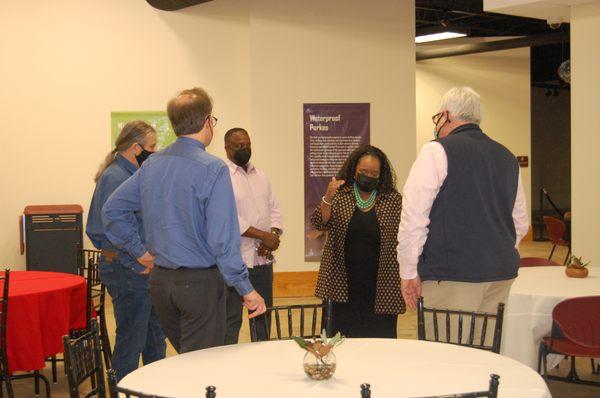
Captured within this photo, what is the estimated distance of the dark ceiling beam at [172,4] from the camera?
28.0 ft

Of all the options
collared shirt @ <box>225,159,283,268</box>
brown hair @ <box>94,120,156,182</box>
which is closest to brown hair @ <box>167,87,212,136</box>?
brown hair @ <box>94,120,156,182</box>

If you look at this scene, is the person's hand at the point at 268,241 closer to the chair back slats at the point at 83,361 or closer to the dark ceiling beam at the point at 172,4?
the chair back slats at the point at 83,361

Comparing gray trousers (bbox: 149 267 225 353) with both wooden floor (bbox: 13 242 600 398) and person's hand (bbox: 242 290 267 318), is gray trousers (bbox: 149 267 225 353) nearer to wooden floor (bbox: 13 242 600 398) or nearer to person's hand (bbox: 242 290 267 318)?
person's hand (bbox: 242 290 267 318)

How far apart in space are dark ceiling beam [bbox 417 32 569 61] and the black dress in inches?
392

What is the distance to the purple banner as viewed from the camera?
9.09 m

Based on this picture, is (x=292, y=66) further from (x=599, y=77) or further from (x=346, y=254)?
(x=346, y=254)

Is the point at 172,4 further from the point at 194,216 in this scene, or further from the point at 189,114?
the point at 194,216

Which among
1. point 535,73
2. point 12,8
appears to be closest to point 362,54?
point 12,8

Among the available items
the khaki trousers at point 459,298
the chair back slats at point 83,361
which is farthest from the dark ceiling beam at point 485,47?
the chair back slats at point 83,361

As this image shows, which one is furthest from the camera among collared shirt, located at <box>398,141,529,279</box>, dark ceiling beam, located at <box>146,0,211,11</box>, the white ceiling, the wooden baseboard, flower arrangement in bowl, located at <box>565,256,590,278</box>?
the wooden baseboard

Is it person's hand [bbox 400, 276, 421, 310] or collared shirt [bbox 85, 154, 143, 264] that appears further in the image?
collared shirt [bbox 85, 154, 143, 264]

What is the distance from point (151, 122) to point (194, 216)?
19.7 ft

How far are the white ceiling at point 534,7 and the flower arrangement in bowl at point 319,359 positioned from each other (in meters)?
4.70

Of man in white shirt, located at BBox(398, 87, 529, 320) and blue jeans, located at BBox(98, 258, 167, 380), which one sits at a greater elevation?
man in white shirt, located at BBox(398, 87, 529, 320)
